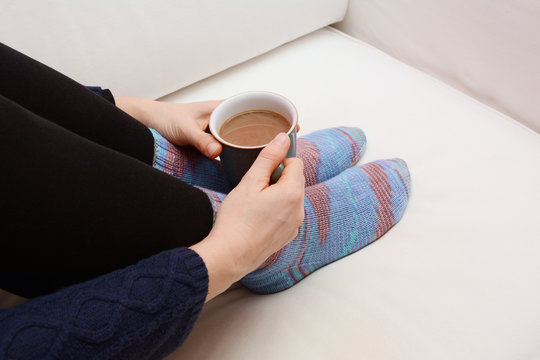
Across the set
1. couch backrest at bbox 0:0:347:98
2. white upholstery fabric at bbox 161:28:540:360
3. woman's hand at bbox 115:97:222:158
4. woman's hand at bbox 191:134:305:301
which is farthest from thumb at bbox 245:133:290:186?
couch backrest at bbox 0:0:347:98

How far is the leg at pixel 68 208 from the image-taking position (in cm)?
36

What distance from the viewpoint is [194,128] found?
54cm

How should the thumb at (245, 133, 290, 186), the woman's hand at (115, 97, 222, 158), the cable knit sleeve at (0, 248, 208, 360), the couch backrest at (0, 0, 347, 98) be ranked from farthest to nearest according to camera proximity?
1. the couch backrest at (0, 0, 347, 98)
2. the woman's hand at (115, 97, 222, 158)
3. the thumb at (245, 133, 290, 186)
4. the cable knit sleeve at (0, 248, 208, 360)

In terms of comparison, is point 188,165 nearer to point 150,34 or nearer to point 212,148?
point 212,148

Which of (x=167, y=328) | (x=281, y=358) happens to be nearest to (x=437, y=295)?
(x=281, y=358)

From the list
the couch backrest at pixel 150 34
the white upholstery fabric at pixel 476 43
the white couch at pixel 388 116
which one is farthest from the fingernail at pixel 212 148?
the white upholstery fabric at pixel 476 43

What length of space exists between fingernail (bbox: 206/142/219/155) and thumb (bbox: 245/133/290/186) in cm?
6

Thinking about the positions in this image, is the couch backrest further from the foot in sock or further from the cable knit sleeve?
the cable knit sleeve

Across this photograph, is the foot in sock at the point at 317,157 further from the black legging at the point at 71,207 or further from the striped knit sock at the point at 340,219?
the black legging at the point at 71,207

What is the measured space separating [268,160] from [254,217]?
0.21ft

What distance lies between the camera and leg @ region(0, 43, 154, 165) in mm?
466

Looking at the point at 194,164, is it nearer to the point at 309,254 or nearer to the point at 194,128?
the point at 194,128

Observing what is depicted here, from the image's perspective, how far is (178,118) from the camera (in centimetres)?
57

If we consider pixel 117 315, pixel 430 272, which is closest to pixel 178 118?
pixel 117 315
